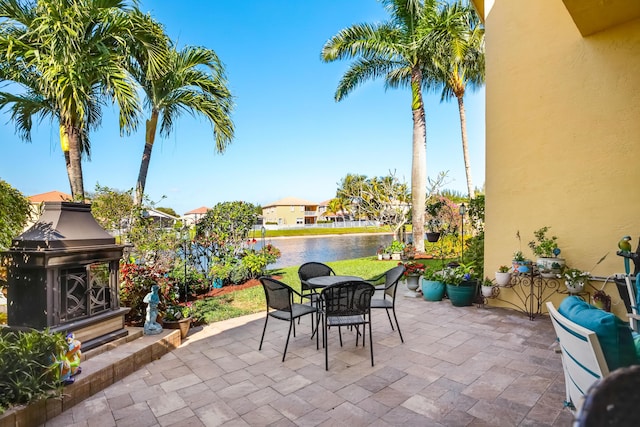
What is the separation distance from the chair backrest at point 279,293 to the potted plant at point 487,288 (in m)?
3.31

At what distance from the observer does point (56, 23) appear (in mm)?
4277

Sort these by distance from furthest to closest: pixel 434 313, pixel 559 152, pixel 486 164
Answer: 1. pixel 486 164
2. pixel 434 313
3. pixel 559 152

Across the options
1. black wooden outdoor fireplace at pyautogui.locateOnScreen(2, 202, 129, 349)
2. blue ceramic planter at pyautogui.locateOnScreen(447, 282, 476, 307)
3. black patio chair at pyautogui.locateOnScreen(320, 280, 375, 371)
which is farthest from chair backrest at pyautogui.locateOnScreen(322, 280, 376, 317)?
blue ceramic planter at pyautogui.locateOnScreen(447, 282, 476, 307)

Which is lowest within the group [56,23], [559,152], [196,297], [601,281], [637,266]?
[196,297]

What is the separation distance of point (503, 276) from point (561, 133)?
83.4 inches

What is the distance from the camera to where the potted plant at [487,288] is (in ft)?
16.2

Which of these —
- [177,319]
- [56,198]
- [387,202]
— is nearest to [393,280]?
[177,319]

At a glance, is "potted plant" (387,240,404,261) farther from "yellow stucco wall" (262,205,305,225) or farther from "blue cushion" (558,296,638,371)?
"yellow stucco wall" (262,205,305,225)

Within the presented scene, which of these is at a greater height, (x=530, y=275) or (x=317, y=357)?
(x=530, y=275)

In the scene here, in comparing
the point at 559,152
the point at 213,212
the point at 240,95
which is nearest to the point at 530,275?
the point at 559,152

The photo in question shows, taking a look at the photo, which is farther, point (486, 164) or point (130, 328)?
point (486, 164)

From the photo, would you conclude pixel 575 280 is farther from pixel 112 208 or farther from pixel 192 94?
pixel 192 94

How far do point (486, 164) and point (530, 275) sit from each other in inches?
72.2

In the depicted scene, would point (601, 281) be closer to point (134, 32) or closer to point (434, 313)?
point (434, 313)
